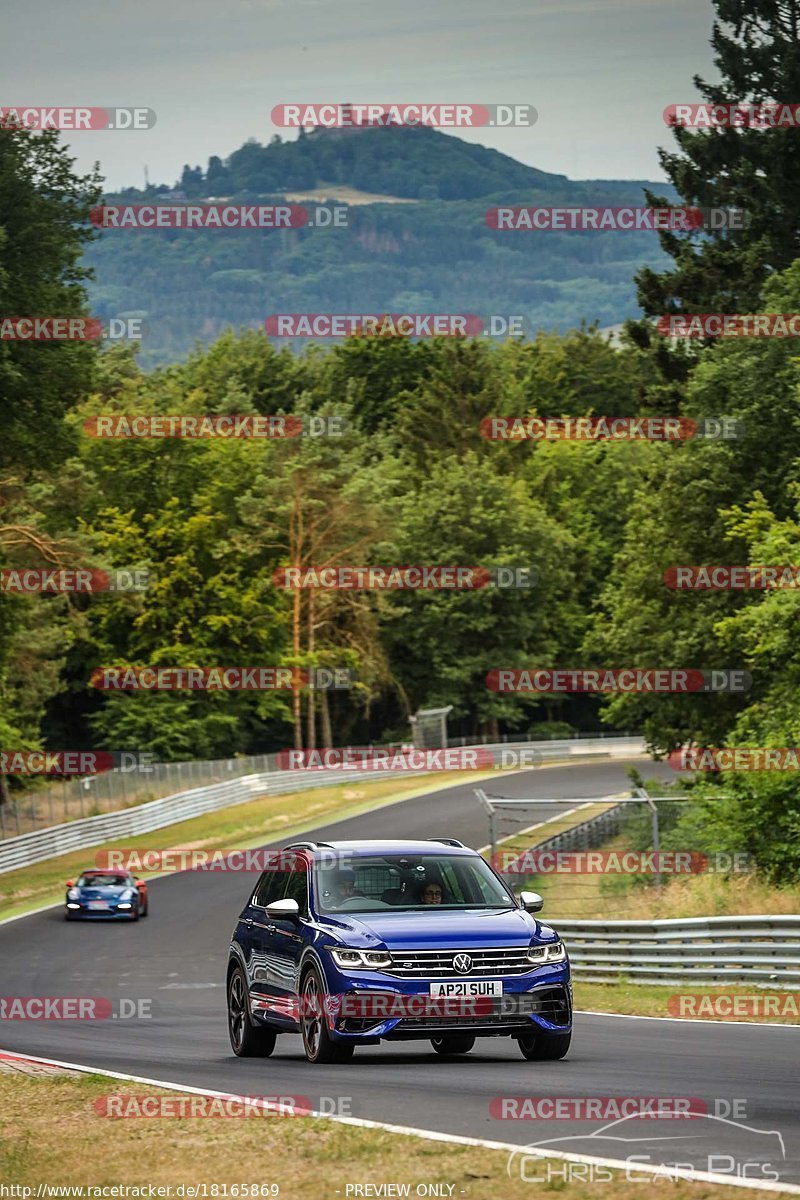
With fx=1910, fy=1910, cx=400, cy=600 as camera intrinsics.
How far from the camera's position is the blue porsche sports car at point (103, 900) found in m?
41.2

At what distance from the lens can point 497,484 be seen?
101 meters

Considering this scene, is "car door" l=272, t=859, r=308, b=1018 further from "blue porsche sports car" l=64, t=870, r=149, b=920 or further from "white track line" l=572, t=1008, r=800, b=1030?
"blue porsche sports car" l=64, t=870, r=149, b=920

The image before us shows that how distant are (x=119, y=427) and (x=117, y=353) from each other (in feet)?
74.1

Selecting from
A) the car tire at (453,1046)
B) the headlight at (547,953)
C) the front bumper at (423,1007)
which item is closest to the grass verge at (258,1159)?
the front bumper at (423,1007)

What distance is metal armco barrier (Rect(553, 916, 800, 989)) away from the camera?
2091 cm

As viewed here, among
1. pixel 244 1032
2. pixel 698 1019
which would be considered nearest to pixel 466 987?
pixel 244 1032

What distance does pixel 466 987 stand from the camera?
12.9 metres

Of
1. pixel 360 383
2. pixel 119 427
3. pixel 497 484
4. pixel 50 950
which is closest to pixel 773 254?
pixel 50 950

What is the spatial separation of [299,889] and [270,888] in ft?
3.07

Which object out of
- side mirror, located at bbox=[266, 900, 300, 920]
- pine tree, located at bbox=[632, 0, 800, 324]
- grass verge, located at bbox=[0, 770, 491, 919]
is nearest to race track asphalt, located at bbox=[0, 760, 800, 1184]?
side mirror, located at bbox=[266, 900, 300, 920]

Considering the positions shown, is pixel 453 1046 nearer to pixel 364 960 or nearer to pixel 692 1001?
pixel 364 960

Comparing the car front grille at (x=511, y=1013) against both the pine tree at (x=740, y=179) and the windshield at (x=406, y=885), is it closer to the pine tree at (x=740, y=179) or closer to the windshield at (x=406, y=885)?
the windshield at (x=406, y=885)

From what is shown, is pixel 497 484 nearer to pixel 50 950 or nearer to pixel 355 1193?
pixel 50 950

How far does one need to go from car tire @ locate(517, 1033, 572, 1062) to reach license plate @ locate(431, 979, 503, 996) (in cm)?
70
